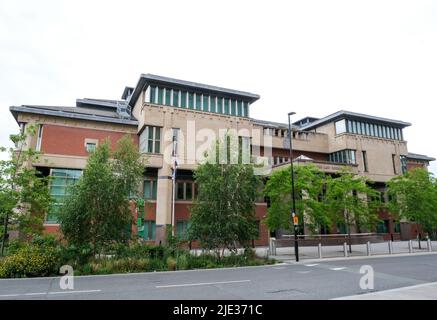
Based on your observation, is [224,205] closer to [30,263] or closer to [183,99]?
[30,263]

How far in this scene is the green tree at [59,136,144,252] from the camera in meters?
16.3

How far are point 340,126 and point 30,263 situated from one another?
38826 mm

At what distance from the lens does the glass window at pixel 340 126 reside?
135 feet

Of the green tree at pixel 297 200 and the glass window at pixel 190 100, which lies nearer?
the green tree at pixel 297 200

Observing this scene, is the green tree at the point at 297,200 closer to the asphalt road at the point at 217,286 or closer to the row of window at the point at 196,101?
the asphalt road at the point at 217,286

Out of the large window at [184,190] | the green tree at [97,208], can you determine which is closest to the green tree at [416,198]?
the large window at [184,190]

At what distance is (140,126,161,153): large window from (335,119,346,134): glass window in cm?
2541

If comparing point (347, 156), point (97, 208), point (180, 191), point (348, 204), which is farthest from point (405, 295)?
point (347, 156)

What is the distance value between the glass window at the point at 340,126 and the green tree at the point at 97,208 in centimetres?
3276

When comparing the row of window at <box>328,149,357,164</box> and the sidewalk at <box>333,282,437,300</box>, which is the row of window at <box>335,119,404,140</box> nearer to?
Answer: the row of window at <box>328,149,357,164</box>

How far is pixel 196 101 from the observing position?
1267 inches

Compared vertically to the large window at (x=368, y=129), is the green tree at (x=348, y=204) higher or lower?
lower
